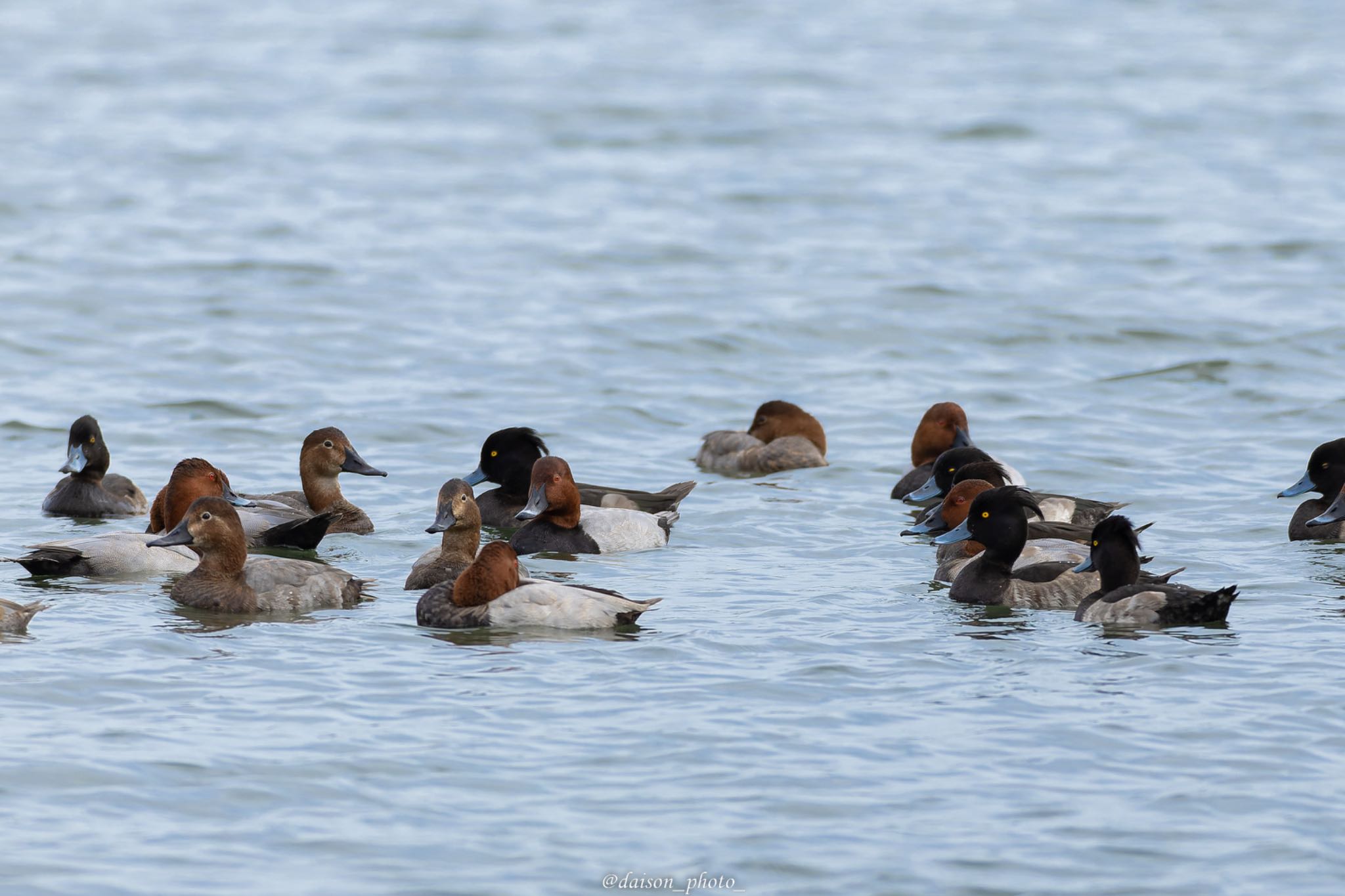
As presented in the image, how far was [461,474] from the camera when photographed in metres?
15.1

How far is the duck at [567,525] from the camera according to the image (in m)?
12.6

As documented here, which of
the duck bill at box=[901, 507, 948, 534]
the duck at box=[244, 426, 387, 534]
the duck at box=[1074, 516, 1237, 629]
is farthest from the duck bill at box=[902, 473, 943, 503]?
the duck at box=[244, 426, 387, 534]

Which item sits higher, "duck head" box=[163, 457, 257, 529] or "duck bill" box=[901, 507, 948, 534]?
"duck head" box=[163, 457, 257, 529]

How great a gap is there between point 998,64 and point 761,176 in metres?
11.1

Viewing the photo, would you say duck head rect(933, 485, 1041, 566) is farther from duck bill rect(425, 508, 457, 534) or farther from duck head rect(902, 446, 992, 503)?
duck bill rect(425, 508, 457, 534)

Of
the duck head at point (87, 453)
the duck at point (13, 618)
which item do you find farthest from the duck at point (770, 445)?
the duck at point (13, 618)

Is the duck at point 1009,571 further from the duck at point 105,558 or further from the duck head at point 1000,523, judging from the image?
the duck at point 105,558

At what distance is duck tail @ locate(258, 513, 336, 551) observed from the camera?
12289 mm

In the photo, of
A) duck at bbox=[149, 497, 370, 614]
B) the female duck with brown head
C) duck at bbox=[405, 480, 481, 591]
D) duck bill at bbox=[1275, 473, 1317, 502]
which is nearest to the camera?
duck at bbox=[149, 497, 370, 614]

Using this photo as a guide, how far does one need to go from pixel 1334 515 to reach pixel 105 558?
314 inches

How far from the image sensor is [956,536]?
11.5m

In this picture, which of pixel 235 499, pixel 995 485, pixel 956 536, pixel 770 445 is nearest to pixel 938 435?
pixel 770 445

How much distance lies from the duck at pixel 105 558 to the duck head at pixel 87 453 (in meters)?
1.81

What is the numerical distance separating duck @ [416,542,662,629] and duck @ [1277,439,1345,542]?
16.5 ft
